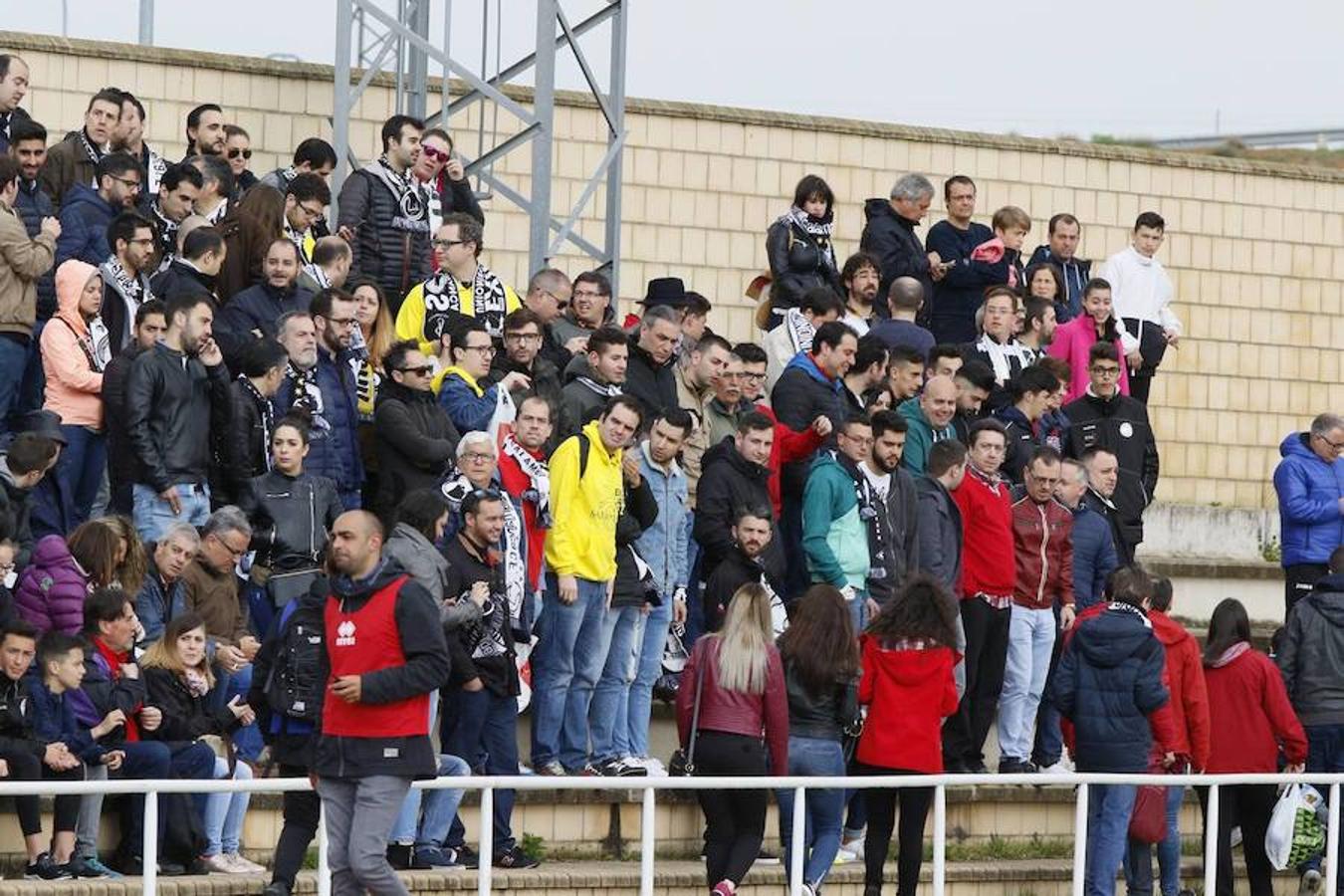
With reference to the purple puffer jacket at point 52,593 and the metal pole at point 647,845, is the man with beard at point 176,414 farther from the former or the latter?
the metal pole at point 647,845

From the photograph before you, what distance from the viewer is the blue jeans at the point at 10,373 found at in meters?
13.4

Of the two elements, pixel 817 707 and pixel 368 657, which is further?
pixel 817 707

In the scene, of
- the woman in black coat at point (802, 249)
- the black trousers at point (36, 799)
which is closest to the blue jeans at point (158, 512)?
the black trousers at point (36, 799)

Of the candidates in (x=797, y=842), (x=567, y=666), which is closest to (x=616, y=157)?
(x=567, y=666)

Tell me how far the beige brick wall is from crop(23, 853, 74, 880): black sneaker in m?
7.21

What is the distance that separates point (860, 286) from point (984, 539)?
2.43 m

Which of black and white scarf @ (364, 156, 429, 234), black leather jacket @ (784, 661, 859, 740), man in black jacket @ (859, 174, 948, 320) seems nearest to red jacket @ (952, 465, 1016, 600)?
black leather jacket @ (784, 661, 859, 740)

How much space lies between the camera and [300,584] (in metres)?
13.0

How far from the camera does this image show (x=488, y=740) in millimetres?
12758

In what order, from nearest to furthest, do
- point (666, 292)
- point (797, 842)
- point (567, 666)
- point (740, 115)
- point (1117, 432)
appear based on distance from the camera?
point (797, 842) → point (567, 666) → point (666, 292) → point (1117, 432) → point (740, 115)

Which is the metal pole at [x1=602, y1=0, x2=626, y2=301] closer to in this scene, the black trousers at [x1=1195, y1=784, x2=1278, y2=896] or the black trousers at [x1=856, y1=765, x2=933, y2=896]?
the black trousers at [x1=856, y1=765, x2=933, y2=896]

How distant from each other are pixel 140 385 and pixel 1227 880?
613cm

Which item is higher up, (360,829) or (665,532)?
(665,532)

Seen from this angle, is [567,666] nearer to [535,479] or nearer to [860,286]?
[535,479]
